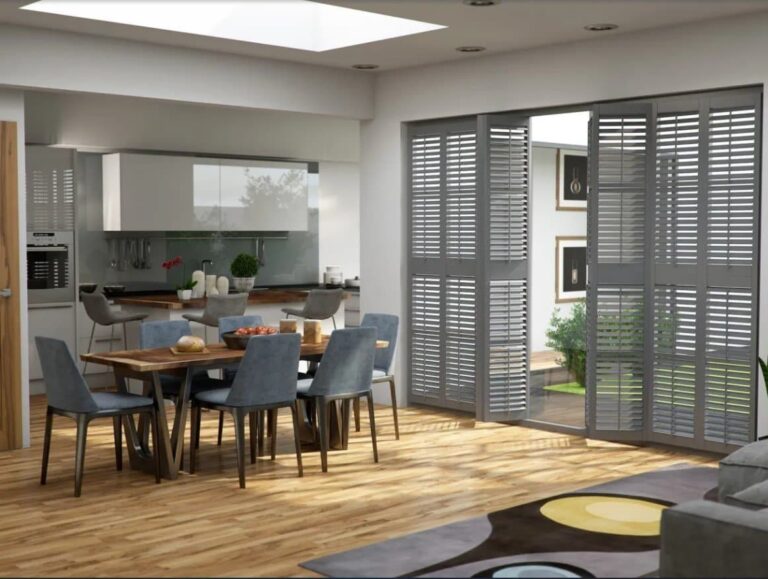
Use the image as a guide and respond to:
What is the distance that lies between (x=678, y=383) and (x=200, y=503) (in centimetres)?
322

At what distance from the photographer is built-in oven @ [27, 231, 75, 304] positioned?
29.5ft

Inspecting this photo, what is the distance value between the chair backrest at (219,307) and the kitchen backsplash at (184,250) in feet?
5.77

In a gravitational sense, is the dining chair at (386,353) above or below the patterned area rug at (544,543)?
above

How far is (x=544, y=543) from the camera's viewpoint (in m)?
4.76

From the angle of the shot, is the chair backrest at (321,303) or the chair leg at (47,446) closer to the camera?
the chair leg at (47,446)

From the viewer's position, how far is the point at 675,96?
675cm

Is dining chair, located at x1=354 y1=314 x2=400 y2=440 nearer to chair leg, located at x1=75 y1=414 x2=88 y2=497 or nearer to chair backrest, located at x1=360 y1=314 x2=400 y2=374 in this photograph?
chair backrest, located at x1=360 y1=314 x2=400 y2=374

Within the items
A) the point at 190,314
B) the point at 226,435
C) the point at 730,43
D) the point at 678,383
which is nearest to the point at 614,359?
the point at 678,383

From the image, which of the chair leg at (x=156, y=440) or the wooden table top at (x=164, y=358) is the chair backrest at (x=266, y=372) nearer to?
the wooden table top at (x=164, y=358)

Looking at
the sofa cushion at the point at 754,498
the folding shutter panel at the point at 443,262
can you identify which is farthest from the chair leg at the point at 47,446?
the sofa cushion at the point at 754,498

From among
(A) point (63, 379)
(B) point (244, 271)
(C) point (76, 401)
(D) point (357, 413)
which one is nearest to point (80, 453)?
(C) point (76, 401)

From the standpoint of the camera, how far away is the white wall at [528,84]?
250 inches

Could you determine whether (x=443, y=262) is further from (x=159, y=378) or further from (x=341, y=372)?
(x=159, y=378)

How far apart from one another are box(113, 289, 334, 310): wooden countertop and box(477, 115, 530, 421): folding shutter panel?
6.87ft
